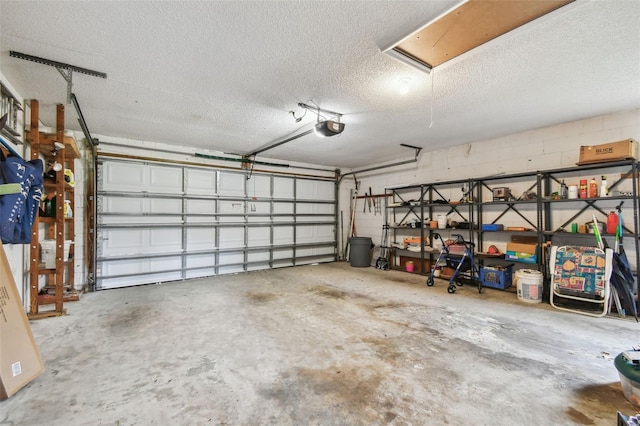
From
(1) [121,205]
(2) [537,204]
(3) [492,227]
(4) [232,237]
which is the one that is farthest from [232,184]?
(2) [537,204]

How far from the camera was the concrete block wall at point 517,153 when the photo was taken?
3.95 m

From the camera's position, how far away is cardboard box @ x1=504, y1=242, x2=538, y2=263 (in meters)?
4.36

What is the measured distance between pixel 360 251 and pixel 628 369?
5388mm

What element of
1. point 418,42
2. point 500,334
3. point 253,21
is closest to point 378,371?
point 500,334

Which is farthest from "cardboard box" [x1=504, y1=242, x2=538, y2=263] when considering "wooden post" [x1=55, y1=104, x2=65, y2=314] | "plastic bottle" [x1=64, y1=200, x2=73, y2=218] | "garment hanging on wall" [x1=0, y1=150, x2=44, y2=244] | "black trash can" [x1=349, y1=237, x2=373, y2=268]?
"plastic bottle" [x1=64, y1=200, x2=73, y2=218]

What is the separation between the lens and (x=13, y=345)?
2.04 meters

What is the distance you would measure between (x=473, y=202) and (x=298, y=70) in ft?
14.0

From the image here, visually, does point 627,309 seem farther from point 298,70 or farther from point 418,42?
point 298,70

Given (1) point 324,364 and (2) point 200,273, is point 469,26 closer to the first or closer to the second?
(1) point 324,364

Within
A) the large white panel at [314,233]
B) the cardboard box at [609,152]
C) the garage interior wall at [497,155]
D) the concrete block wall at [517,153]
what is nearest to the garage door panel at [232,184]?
the garage interior wall at [497,155]

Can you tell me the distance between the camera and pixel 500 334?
293 cm

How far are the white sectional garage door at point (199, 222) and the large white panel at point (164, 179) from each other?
0.06 ft

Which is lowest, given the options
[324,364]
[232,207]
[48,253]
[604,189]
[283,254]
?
[324,364]

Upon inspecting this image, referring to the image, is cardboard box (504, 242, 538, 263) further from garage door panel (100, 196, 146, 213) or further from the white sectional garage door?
garage door panel (100, 196, 146, 213)
